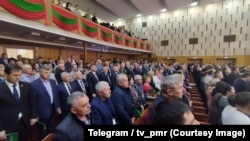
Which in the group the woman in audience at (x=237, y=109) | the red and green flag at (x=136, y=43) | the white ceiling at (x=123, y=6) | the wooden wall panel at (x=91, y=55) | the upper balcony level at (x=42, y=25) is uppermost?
the white ceiling at (x=123, y=6)

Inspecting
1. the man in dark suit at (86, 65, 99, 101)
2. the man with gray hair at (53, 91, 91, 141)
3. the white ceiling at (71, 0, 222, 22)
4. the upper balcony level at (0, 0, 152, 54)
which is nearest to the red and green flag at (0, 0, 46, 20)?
the upper balcony level at (0, 0, 152, 54)

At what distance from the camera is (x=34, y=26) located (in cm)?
562

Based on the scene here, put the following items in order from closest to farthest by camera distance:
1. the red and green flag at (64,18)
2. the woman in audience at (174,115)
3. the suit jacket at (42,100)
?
the woman in audience at (174,115) < the suit jacket at (42,100) < the red and green flag at (64,18)

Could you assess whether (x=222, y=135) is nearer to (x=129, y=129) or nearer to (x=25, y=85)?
(x=129, y=129)

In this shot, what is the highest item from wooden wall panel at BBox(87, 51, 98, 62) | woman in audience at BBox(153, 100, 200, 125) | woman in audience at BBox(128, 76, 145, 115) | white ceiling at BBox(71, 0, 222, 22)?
white ceiling at BBox(71, 0, 222, 22)

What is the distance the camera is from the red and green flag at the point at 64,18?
655cm

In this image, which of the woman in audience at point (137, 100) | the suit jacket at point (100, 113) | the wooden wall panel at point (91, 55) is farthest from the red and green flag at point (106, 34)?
the suit jacket at point (100, 113)

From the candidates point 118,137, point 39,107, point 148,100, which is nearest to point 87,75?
point 148,100

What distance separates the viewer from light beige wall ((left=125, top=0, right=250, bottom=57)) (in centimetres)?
1633

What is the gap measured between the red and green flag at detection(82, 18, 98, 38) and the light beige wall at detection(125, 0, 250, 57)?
11723 millimetres

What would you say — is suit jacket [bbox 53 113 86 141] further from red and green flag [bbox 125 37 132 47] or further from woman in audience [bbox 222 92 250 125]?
red and green flag [bbox 125 37 132 47]

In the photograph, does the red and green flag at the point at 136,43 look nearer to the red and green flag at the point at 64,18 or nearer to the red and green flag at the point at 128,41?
the red and green flag at the point at 128,41

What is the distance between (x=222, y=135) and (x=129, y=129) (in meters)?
0.59

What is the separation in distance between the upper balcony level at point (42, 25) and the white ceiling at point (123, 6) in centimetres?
448
